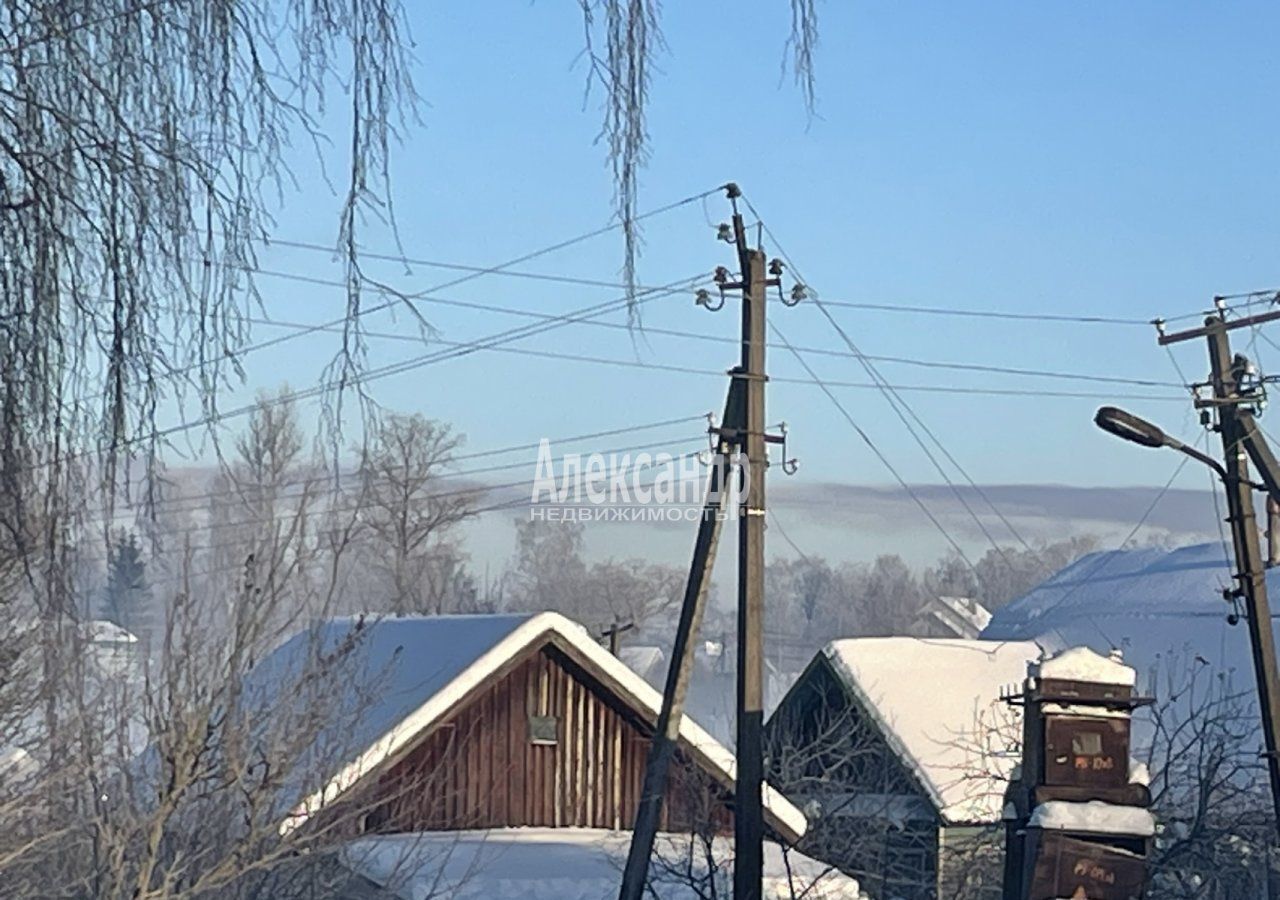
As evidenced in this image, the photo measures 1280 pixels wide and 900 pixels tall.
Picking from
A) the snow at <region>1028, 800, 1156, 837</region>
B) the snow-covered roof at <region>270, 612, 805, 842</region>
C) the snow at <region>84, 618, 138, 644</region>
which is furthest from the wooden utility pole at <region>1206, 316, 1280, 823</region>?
the snow at <region>84, 618, 138, 644</region>

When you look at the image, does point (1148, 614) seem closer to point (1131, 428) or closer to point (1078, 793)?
point (1131, 428)

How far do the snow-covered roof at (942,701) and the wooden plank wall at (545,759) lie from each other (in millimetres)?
5173

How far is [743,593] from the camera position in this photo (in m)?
13.2

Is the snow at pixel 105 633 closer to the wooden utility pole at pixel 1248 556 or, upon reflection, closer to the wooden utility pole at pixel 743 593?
the wooden utility pole at pixel 743 593

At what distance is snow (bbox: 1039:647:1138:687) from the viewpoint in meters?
8.62

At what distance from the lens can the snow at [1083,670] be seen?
862 cm

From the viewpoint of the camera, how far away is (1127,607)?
2991 centimetres

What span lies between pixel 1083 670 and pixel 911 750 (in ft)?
52.4

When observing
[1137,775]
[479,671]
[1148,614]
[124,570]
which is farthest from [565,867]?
[1148,614]

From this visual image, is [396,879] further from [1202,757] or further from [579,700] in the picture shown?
[1202,757]

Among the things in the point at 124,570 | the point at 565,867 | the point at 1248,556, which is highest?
the point at 124,570

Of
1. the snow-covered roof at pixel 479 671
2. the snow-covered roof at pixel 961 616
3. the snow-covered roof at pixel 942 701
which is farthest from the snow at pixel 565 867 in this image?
the snow-covered roof at pixel 961 616

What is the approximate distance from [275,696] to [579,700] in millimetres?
10270

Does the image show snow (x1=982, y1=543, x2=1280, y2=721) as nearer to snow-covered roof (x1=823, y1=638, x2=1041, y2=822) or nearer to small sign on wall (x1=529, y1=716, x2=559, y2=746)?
snow-covered roof (x1=823, y1=638, x2=1041, y2=822)
